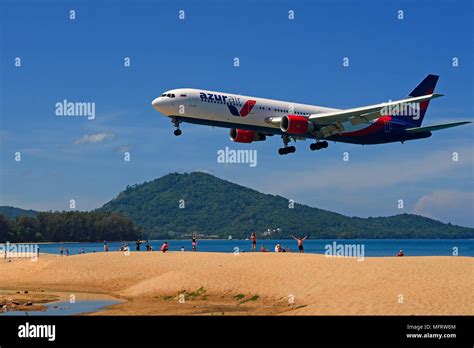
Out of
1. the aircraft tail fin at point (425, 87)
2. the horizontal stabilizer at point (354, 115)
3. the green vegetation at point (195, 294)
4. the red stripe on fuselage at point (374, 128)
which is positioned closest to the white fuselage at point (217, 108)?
the horizontal stabilizer at point (354, 115)

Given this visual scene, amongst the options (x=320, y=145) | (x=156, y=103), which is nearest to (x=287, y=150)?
(x=320, y=145)

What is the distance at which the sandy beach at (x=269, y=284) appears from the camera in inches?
1427

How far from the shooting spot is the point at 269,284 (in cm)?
4544

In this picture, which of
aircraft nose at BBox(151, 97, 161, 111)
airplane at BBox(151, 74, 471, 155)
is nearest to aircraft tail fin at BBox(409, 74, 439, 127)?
airplane at BBox(151, 74, 471, 155)

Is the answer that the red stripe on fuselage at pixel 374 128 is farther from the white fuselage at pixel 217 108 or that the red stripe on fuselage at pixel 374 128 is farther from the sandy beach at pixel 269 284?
the sandy beach at pixel 269 284

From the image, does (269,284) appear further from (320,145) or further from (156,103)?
(320,145)

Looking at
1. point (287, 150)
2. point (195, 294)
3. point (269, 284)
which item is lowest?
point (195, 294)

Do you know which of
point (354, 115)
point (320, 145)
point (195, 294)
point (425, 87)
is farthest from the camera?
point (425, 87)

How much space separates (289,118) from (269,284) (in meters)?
20.7

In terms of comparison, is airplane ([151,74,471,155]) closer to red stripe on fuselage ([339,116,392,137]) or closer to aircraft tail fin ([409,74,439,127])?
red stripe on fuselage ([339,116,392,137])

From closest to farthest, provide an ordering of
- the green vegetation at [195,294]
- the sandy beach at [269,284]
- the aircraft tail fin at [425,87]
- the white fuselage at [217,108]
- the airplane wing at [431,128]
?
1. the sandy beach at [269,284]
2. the green vegetation at [195,294]
3. the white fuselage at [217,108]
4. the airplane wing at [431,128]
5. the aircraft tail fin at [425,87]

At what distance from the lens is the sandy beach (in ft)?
119

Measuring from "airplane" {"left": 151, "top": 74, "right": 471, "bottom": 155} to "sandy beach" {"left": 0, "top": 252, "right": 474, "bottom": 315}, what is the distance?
36.7 feet

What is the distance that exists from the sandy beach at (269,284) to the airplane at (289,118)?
11.2 meters
